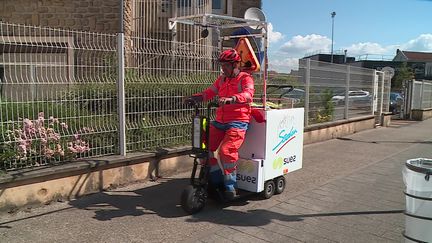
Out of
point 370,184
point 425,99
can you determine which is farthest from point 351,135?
point 425,99

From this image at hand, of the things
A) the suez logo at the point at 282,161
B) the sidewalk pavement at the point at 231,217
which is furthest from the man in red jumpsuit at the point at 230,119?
the suez logo at the point at 282,161

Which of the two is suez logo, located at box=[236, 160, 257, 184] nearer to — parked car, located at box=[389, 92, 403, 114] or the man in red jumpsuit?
the man in red jumpsuit

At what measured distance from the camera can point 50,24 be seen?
13.2m

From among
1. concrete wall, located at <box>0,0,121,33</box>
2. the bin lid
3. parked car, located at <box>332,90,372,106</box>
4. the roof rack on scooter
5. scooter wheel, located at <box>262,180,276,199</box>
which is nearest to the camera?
the bin lid

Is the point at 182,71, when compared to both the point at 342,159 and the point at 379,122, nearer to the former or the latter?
the point at 342,159

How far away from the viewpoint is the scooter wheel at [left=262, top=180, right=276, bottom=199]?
5.92 metres

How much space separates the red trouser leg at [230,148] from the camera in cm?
524

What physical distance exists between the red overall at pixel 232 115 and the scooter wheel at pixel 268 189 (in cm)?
83

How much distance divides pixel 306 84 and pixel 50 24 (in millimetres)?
8114

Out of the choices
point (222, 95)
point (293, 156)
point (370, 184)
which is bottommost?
point (370, 184)

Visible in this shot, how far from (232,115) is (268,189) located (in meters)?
1.30

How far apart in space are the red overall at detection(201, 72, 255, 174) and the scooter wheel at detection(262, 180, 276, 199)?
0.83m

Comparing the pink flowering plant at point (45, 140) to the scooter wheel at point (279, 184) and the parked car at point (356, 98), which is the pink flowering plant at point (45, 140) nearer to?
the scooter wheel at point (279, 184)

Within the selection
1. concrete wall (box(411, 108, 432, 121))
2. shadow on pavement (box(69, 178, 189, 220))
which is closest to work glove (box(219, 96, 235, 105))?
shadow on pavement (box(69, 178, 189, 220))
